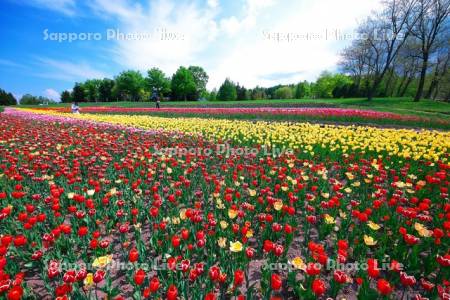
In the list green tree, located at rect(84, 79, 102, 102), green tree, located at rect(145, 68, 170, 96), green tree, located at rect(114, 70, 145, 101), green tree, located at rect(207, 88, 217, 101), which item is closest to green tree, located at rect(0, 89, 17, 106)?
green tree, located at rect(84, 79, 102, 102)

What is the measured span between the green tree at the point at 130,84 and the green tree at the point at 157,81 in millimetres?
2320

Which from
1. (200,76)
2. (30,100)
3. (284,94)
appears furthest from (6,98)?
(284,94)

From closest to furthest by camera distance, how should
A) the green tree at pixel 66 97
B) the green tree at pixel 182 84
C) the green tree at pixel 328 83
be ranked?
1. the green tree at pixel 182 84
2. the green tree at pixel 328 83
3. the green tree at pixel 66 97

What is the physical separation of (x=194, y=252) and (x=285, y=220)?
1582mm

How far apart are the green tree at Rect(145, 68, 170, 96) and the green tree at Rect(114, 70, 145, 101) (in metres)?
2.32

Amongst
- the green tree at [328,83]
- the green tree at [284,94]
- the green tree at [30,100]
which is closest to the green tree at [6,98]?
the green tree at [30,100]

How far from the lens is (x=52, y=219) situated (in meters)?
4.36

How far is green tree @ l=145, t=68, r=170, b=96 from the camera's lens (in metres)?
86.6

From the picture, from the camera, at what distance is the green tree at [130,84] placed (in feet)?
273

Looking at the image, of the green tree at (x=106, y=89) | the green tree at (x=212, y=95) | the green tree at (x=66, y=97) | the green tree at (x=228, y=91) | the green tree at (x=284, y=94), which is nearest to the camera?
the green tree at (x=228, y=91)

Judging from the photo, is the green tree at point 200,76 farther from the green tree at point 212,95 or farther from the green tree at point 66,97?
the green tree at point 66,97

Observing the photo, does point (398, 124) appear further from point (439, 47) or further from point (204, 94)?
point (204, 94)

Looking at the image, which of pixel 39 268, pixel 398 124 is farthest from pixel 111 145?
pixel 398 124

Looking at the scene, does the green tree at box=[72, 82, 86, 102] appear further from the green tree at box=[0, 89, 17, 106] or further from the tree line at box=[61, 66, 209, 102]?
the green tree at box=[0, 89, 17, 106]
